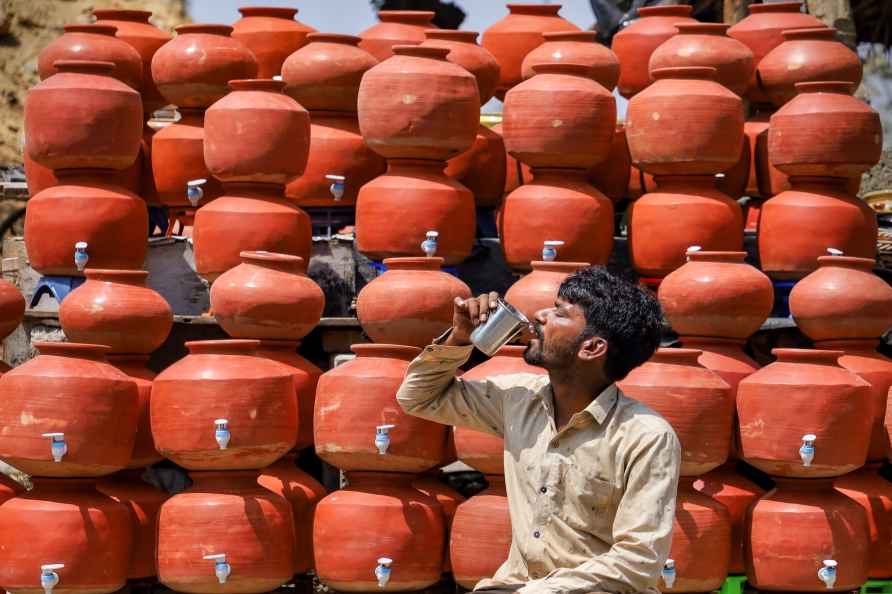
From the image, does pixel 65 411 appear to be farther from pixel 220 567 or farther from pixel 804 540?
pixel 804 540

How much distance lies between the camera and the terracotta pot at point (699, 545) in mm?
4727

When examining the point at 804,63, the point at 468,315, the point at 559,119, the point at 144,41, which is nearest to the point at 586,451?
the point at 468,315

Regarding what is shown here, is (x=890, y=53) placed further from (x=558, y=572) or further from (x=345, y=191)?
(x=558, y=572)

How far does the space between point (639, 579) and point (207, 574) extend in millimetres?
1768

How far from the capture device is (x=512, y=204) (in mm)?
5473

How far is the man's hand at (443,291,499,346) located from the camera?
11.5 ft

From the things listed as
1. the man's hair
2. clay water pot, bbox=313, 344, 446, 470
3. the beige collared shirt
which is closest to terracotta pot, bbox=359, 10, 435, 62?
clay water pot, bbox=313, 344, 446, 470

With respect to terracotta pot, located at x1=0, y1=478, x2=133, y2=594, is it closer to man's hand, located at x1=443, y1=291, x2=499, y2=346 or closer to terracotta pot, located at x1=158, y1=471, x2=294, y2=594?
terracotta pot, located at x1=158, y1=471, x2=294, y2=594

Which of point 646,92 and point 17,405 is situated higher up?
point 646,92

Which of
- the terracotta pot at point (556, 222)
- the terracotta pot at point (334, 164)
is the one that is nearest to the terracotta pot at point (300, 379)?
the terracotta pot at point (556, 222)

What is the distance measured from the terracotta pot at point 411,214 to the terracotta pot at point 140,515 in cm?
102

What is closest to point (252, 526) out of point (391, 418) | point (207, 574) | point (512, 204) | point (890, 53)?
point (207, 574)

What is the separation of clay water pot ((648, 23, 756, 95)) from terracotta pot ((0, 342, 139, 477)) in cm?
228

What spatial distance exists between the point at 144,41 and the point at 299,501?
2073 mm
